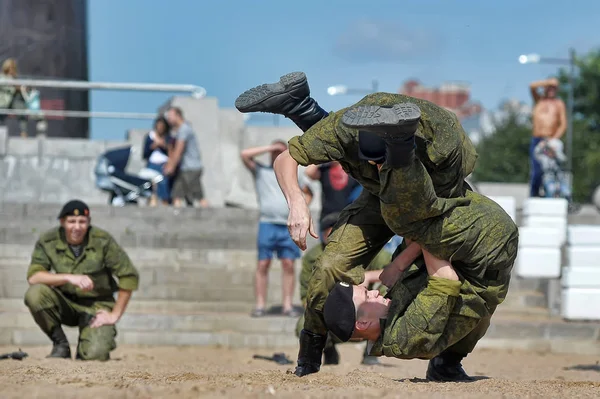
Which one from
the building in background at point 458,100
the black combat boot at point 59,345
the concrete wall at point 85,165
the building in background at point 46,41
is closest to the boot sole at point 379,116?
the black combat boot at point 59,345

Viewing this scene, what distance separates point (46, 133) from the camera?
1997 cm

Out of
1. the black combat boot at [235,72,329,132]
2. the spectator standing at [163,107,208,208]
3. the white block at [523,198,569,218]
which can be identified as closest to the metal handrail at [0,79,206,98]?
the spectator standing at [163,107,208,208]

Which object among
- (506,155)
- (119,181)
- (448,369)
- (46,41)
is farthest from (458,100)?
(448,369)

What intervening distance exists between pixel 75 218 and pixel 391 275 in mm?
3963

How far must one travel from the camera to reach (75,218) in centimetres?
956

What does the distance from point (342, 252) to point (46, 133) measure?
47.8 feet

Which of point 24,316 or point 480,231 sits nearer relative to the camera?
point 480,231

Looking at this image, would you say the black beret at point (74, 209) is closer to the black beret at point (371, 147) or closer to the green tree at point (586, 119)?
the black beret at point (371, 147)

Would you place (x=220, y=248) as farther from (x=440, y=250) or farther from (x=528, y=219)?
(x=440, y=250)

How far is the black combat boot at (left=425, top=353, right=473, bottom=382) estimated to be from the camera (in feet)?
22.2

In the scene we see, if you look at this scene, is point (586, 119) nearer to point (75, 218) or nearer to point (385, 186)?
point (75, 218)

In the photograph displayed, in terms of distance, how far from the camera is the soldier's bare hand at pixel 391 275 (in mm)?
6383

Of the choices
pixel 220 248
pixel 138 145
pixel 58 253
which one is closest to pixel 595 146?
pixel 138 145

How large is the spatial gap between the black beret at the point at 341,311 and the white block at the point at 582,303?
263 inches
